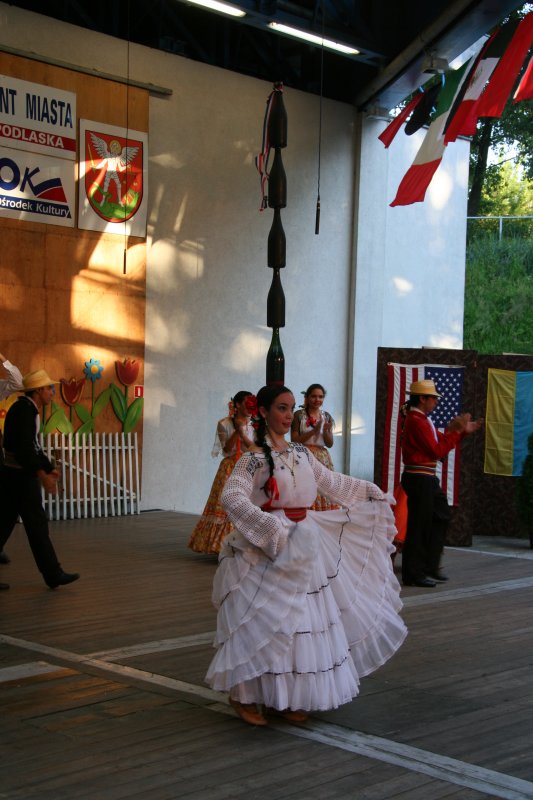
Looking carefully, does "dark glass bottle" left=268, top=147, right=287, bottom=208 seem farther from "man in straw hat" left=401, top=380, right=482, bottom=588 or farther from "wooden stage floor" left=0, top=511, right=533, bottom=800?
"wooden stage floor" left=0, top=511, right=533, bottom=800

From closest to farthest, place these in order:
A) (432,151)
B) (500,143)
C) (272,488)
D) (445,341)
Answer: (272,488)
(432,151)
(445,341)
(500,143)

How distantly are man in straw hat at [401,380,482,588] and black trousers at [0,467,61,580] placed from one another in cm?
302

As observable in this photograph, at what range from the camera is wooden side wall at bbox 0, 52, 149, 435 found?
12422 millimetres

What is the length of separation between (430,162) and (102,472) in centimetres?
617

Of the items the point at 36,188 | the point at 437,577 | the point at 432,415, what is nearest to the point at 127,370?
the point at 36,188

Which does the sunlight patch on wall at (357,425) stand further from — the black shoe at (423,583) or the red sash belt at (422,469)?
the black shoe at (423,583)

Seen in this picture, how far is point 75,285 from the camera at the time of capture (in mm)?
13047

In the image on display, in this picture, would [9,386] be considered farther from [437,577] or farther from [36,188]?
[36,188]

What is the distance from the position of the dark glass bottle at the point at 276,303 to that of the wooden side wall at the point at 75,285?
107 inches

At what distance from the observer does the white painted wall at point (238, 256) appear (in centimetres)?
1410

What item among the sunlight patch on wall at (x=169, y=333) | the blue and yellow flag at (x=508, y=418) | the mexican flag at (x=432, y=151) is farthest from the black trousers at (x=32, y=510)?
the mexican flag at (x=432, y=151)

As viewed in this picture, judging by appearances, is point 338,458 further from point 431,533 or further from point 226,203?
point 431,533

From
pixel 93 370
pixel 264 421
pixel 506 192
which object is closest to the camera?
pixel 264 421

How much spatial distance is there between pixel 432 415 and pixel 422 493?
300 cm
